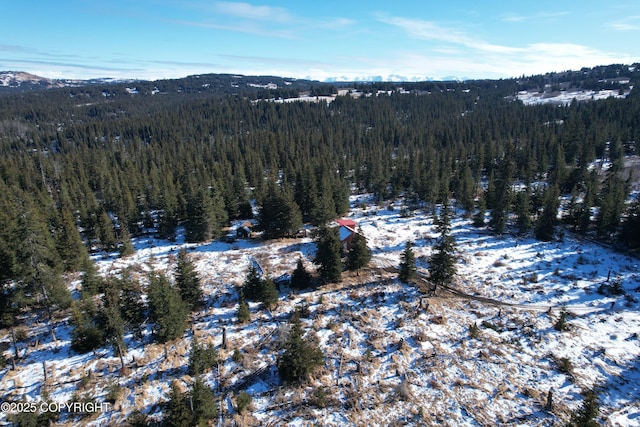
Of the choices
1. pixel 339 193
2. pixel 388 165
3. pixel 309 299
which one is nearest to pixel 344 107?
pixel 388 165

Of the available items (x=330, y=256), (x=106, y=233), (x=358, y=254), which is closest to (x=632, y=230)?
(x=358, y=254)

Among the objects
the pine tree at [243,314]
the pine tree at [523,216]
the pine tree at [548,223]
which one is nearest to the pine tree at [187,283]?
the pine tree at [243,314]

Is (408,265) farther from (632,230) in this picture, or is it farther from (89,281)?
(632,230)

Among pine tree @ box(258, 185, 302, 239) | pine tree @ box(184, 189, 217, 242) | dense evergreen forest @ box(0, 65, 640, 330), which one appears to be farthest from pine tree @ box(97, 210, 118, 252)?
pine tree @ box(258, 185, 302, 239)

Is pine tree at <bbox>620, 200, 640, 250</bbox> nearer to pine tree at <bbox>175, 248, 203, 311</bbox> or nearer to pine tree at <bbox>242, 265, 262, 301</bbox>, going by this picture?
pine tree at <bbox>242, 265, 262, 301</bbox>

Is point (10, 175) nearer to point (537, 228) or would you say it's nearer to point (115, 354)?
point (115, 354)

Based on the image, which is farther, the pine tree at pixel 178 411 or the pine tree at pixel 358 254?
the pine tree at pixel 358 254

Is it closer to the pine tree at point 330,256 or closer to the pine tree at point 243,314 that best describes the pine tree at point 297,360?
the pine tree at point 243,314
